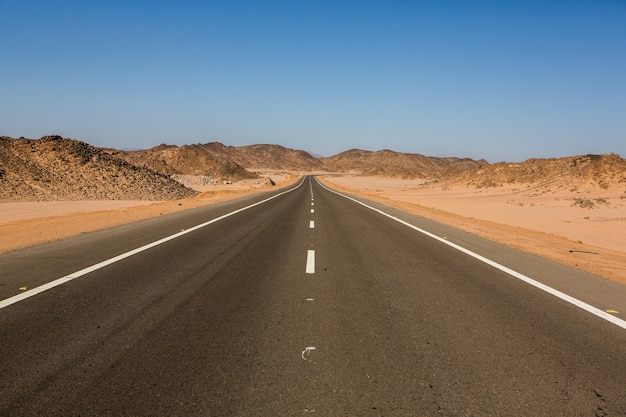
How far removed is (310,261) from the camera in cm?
850

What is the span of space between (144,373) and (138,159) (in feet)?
313

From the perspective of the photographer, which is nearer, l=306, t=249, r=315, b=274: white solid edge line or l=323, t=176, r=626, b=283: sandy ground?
l=306, t=249, r=315, b=274: white solid edge line

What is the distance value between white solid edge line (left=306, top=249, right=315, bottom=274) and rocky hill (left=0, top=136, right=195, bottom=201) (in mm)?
29624

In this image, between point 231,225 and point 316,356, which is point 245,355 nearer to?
point 316,356

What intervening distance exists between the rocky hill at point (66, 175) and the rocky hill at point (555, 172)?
3453cm

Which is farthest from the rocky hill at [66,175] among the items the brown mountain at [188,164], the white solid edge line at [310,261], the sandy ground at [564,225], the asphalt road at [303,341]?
the brown mountain at [188,164]

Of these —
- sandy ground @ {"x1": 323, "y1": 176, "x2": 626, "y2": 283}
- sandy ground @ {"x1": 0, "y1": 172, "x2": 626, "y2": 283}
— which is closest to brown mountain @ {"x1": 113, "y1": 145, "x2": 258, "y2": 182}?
sandy ground @ {"x1": 0, "y1": 172, "x2": 626, "y2": 283}

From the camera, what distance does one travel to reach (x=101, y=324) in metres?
4.65

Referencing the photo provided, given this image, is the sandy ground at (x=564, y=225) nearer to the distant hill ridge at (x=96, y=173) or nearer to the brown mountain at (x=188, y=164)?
the distant hill ridge at (x=96, y=173)

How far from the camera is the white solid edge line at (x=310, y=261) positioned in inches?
302

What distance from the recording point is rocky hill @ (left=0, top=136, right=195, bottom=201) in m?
32.2

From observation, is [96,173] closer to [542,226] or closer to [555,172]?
[542,226]

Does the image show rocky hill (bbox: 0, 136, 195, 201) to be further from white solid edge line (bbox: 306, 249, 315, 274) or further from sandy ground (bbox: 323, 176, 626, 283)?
white solid edge line (bbox: 306, 249, 315, 274)

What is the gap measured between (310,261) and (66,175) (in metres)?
33.7
